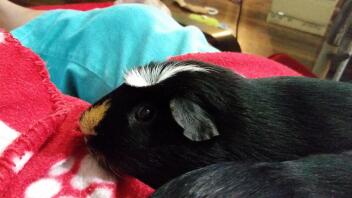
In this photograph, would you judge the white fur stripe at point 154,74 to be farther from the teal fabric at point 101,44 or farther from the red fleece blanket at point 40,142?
the teal fabric at point 101,44

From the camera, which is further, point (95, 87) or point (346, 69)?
point (346, 69)

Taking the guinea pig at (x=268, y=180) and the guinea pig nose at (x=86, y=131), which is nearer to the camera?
the guinea pig at (x=268, y=180)

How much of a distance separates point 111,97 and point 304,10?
1997 millimetres

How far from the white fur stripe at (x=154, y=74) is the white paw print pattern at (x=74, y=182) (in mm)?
110

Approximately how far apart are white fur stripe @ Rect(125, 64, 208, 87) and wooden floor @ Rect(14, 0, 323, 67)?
1.44 meters

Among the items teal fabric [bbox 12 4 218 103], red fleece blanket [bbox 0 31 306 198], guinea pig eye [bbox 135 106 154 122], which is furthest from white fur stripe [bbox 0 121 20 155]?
teal fabric [bbox 12 4 218 103]

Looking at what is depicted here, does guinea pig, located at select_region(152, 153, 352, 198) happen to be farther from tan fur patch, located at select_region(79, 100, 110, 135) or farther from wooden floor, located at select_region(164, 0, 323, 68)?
wooden floor, located at select_region(164, 0, 323, 68)

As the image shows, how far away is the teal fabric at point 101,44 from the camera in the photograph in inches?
34.1

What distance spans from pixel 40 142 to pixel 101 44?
41 cm

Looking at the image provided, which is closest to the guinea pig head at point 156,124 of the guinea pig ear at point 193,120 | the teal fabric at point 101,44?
the guinea pig ear at point 193,120

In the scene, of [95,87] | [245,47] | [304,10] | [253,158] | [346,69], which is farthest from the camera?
[304,10]

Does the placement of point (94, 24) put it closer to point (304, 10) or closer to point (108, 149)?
point (108, 149)

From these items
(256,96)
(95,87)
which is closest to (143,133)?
(256,96)

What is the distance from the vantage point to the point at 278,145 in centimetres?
45
